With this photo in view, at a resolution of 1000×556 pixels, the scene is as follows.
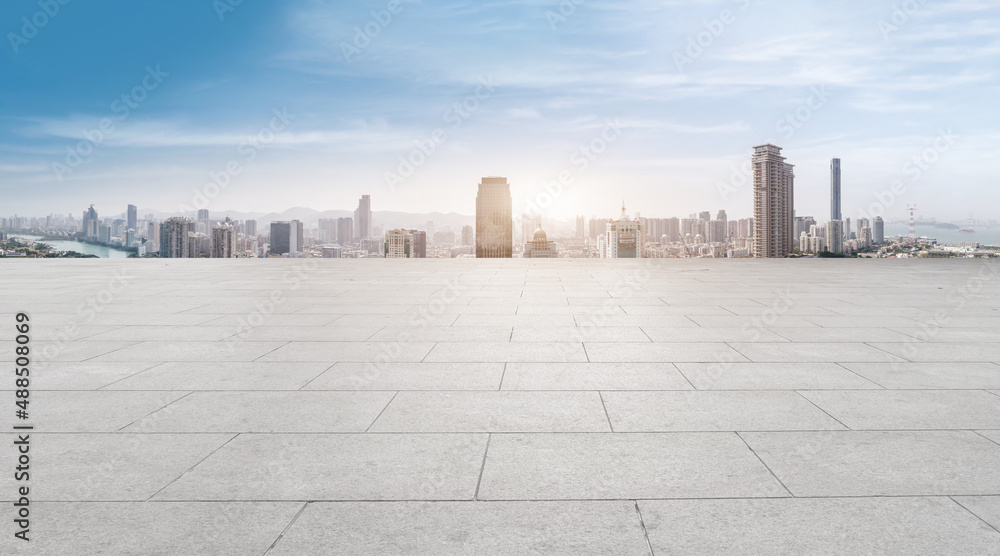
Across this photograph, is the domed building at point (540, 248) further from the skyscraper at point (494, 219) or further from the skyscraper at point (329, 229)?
the skyscraper at point (329, 229)

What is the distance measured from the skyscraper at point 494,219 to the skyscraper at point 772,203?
178 feet

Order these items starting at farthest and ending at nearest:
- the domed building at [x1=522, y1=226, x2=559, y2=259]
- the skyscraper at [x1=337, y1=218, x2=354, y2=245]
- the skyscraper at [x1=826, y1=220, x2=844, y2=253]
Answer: the skyscraper at [x1=337, y1=218, x2=354, y2=245] → the domed building at [x1=522, y1=226, x2=559, y2=259] → the skyscraper at [x1=826, y1=220, x2=844, y2=253]

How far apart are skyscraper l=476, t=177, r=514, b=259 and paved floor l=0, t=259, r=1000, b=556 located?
98.9 m

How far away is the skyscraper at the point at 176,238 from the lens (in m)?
40.1

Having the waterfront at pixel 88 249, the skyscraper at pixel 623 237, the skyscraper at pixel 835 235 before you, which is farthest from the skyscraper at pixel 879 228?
the waterfront at pixel 88 249

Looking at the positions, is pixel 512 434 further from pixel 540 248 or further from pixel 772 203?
pixel 540 248

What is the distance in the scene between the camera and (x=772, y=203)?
206ft

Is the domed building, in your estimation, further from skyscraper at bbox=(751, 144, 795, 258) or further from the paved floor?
the paved floor

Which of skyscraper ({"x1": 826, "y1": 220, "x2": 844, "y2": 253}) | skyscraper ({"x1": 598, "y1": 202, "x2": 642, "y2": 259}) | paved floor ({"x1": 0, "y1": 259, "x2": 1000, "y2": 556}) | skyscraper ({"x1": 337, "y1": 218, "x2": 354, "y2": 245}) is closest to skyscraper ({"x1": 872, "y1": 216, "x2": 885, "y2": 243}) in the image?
skyscraper ({"x1": 826, "y1": 220, "x2": 844, "y2": 253})

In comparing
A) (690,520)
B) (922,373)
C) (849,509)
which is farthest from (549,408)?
Result: (922,373)

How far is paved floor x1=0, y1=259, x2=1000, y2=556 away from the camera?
3.49 m

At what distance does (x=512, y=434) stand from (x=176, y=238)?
42.0m

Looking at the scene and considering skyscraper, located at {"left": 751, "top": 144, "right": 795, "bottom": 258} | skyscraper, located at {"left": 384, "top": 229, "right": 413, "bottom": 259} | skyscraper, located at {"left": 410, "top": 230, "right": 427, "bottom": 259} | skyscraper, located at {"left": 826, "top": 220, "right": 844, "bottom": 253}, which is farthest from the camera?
skyscraper, located at {"left": 751, "top": 144, "right": 795, "bottom": 258}

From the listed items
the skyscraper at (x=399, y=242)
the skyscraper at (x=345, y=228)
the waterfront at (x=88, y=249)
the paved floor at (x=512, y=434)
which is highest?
the skyscraper at (x=345, y=228)
